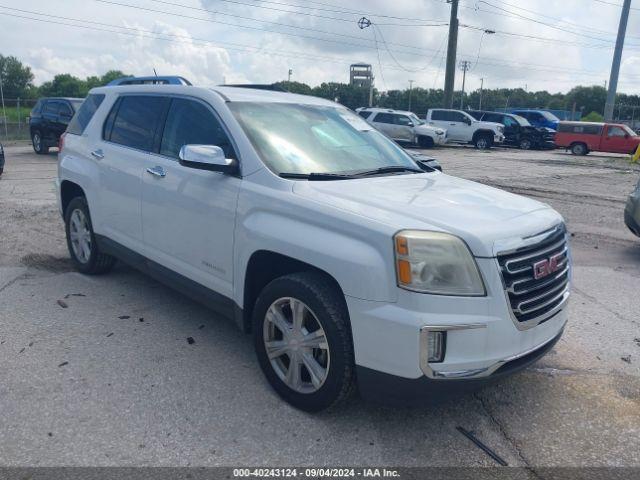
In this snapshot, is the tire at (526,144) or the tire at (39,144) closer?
the tire at (39,144)

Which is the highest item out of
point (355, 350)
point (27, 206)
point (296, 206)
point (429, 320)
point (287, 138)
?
point (287, 138)

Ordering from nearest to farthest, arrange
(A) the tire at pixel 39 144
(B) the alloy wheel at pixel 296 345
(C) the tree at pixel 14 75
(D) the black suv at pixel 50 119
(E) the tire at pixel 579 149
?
(B) the alloy wheel at pixel 296 345
(D) the black suv at pixel 50 119
(A) the tire at pixel 39 144
(E) the tire at pixel 579 149
(C) the tree at pixel 14 75

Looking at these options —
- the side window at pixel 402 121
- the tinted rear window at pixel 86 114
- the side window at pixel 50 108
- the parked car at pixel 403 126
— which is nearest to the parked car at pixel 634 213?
the tinted rear window at pixel 86 114

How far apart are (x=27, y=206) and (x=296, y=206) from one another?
25.7 ft

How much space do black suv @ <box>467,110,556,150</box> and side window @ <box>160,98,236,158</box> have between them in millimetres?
28471

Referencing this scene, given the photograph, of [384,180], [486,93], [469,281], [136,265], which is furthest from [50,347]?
[486,93]

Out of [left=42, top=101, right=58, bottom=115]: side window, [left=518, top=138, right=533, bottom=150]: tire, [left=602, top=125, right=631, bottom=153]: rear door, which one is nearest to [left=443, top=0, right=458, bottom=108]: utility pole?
[left=518, top=138, right=533, bottom=150]: tire

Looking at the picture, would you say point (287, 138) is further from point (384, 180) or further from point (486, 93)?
point (486, 93)

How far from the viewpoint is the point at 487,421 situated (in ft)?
11.0

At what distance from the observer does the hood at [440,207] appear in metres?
2.97

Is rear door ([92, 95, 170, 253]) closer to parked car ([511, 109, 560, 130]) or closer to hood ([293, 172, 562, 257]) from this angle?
hood ([293, 172, 562, 257])

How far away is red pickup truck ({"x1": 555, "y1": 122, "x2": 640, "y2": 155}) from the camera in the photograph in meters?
27.6

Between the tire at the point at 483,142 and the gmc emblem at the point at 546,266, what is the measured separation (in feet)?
89.8

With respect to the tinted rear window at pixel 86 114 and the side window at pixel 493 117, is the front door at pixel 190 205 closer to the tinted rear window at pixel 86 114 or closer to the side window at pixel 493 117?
the tinted rear window at pixel 86 114
